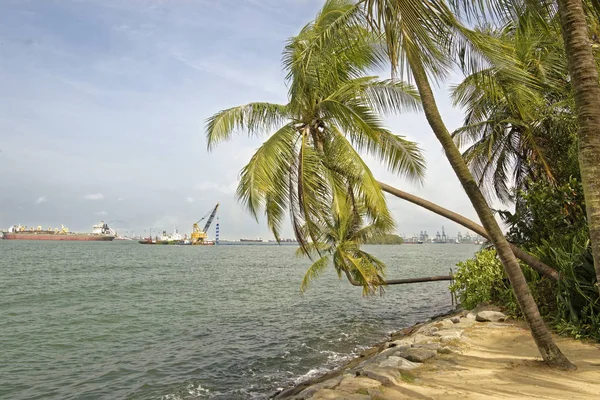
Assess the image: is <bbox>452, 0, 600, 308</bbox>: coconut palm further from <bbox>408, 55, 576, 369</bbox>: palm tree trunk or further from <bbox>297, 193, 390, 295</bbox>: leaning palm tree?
<bbox>297, 193, 390, 295</bbox>: leaning palm tree

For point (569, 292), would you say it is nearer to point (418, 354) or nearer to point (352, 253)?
point (418, 354)

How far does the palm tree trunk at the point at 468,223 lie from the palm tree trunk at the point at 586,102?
4.34 metres

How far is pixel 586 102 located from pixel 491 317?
7.13 m

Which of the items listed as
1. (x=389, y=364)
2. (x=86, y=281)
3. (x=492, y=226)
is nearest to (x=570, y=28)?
(x=492, y=226)

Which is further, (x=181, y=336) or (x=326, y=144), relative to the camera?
(x=181, y=336)

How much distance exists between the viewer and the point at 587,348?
267 inches

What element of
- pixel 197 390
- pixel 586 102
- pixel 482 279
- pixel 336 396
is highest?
pixel 586 102

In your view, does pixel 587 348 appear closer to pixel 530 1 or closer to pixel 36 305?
pixel 530 1

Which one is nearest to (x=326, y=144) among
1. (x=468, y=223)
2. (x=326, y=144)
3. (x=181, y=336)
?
(x=326, y=144)

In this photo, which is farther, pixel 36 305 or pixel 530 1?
pixel 36 305

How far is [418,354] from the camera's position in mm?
6945

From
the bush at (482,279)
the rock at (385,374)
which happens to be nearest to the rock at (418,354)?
the rock at (385,374)

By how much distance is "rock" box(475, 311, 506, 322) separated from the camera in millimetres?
9812

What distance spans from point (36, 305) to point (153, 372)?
1303 cm
